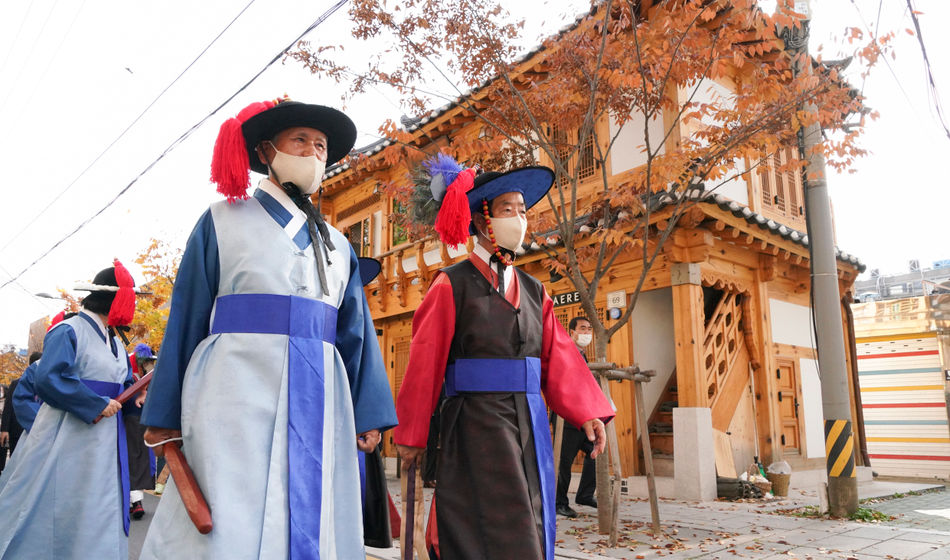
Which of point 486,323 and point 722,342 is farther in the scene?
point 722,342

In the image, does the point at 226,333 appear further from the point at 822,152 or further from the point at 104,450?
the point at 822,152

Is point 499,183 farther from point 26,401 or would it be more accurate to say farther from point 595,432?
point 26,401

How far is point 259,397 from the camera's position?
7.35 feet

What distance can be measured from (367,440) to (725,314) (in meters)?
8.56

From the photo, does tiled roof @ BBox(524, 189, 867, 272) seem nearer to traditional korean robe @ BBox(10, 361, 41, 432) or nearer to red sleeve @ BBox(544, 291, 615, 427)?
red sleeve @ BBox(544, 291, 615, 427)

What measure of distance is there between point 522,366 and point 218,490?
169 cm

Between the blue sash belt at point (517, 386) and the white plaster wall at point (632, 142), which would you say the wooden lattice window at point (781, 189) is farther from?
the blue sash belt at point (517, 386)

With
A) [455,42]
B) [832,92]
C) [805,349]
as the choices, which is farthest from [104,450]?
[805,349]

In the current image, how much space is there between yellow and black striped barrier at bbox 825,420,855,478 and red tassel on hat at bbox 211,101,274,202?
6.85m

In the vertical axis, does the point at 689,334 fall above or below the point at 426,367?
above

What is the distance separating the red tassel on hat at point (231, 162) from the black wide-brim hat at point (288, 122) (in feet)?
0.12

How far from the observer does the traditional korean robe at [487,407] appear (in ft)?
10.3

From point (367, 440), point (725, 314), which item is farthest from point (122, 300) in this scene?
point (725, 314)

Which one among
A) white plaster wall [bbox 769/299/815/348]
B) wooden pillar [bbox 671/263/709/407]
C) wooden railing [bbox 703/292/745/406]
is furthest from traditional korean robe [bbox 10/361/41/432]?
white plaster wall [bbox 769/299/815/348]
